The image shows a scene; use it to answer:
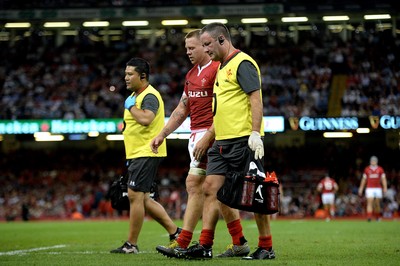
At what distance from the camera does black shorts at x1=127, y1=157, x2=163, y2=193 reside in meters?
9.98

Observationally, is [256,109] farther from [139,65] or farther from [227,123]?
[139,65]

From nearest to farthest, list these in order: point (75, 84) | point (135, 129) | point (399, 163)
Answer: point (135, 129), point (399, 163), point (75, 84)

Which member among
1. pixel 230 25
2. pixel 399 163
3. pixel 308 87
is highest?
pixel 230 25

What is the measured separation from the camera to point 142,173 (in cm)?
1001

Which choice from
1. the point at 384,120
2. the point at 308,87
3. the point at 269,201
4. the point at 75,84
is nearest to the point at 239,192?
the point at 269,201

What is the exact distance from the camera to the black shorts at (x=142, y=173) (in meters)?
9.98

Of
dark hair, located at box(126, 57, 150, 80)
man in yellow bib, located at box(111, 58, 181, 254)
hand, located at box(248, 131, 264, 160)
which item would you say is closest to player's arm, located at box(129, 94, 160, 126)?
man in yellow bib, located at box(111, 58, 181, 254)

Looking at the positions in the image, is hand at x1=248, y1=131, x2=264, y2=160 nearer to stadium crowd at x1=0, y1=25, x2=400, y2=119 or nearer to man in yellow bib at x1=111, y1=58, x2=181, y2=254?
man in yellow bib at x1=111, y1=58, x2=181, y2=254

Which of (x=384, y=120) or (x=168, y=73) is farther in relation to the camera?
(x=168, y=73)

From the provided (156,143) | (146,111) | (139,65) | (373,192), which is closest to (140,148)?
(146,111)

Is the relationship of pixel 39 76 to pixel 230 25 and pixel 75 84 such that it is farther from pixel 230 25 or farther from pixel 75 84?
pixel 230 25

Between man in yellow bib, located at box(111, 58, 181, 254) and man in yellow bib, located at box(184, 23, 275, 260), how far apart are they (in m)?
1.83

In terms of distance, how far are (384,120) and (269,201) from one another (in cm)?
2491

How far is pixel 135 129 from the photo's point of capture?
10.3 m
